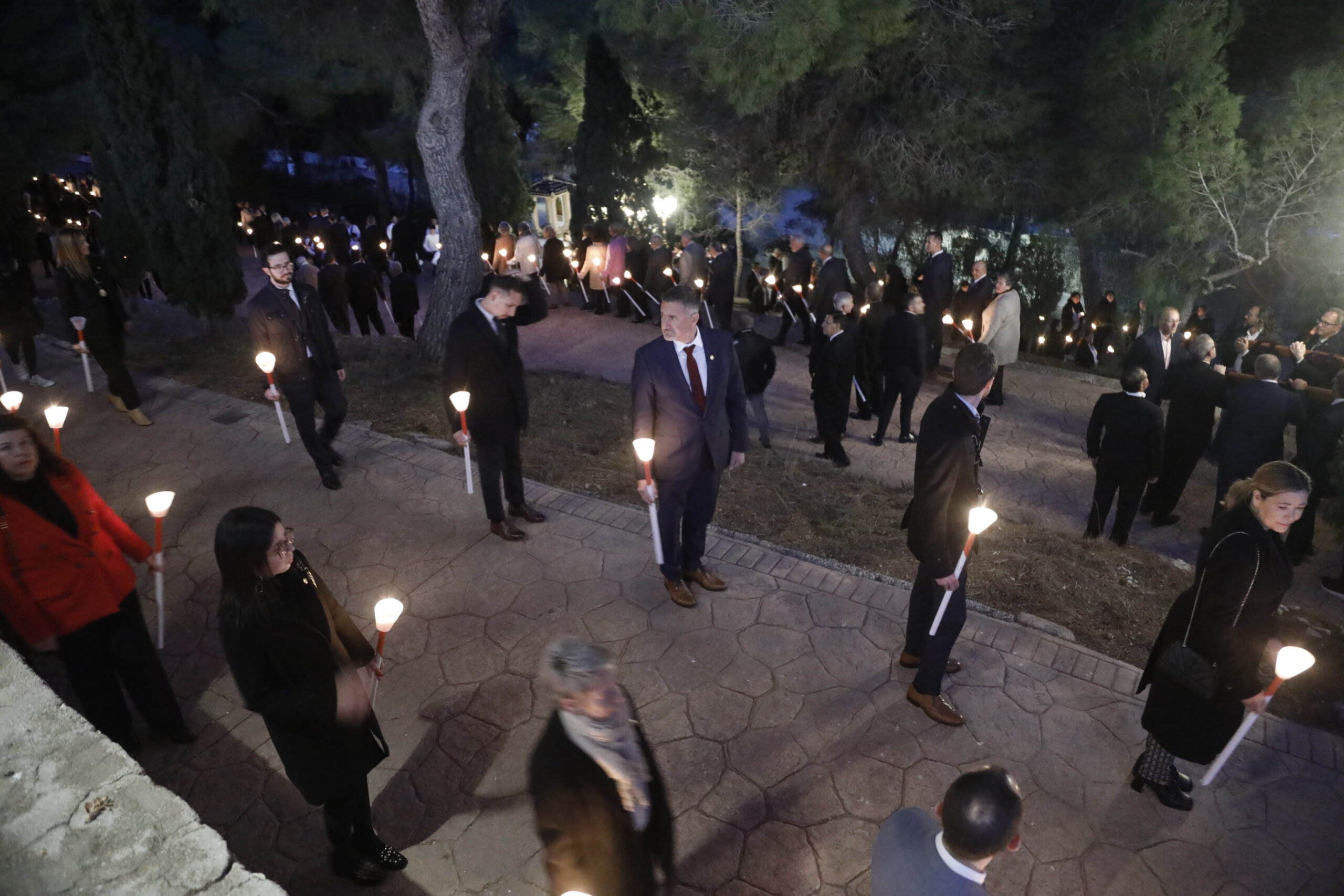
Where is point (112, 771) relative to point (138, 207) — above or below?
below

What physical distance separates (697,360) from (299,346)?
3.67m

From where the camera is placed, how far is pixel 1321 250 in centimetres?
1295

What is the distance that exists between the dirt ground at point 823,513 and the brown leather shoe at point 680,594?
1.39 metres

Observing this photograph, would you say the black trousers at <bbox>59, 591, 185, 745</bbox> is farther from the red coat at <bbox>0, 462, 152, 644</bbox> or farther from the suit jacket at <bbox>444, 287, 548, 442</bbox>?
the suit jacket at <bbox>444, 287, 548, 442</bbox>

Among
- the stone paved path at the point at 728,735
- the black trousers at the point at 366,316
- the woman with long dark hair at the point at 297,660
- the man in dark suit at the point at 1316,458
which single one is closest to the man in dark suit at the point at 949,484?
the stone paved path at the point at 728,735

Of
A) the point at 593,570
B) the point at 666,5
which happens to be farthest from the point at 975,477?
the point at 666,5

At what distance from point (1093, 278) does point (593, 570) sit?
16805 millimetres

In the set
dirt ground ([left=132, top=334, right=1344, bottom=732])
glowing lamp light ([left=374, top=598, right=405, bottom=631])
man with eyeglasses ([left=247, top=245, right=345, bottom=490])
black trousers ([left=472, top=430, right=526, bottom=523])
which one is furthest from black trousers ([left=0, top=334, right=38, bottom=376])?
glowing lamp light ([left=374, top=598, right=405, bottom=631])

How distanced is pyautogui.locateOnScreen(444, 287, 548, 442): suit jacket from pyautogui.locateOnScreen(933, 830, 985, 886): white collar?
4.12 m

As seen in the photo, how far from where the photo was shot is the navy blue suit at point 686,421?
4637 millimetres

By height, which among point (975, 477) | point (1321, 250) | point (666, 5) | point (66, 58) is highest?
point (666, 5)

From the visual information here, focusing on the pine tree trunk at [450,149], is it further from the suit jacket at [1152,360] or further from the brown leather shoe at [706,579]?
the suit jacket at [1152,360]

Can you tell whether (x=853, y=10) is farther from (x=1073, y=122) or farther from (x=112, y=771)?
(x=112, y=771)

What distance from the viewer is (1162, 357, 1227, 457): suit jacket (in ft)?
23.0
